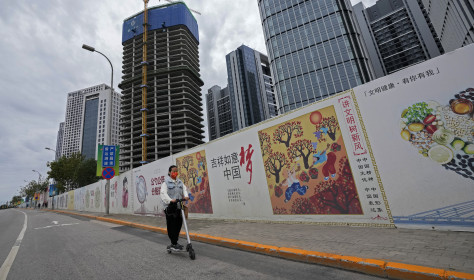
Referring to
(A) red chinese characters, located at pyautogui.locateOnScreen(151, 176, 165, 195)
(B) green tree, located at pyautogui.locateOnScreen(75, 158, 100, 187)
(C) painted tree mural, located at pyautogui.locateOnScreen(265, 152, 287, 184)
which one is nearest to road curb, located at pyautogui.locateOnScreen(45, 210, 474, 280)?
(C) painted tree mural, located at pyautogui.locateOnScreen(265, 152, 287, 184)

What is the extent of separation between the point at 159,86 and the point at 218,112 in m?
45.0

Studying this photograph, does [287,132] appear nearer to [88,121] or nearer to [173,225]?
[173,225]

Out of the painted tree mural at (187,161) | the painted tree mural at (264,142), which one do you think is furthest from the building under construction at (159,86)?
the painted tree mural at (264,142)

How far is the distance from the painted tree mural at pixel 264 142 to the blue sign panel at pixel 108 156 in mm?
11641

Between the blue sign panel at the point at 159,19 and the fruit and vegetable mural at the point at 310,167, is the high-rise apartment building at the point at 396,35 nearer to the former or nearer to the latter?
the blue sign panel at the point at 159,19

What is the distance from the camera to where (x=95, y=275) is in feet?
9.64

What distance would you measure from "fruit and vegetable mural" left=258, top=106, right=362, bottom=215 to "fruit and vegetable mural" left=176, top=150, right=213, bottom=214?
128 inches

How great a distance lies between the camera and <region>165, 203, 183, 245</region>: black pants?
3.96 meters

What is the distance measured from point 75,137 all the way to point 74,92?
33912 millimetres

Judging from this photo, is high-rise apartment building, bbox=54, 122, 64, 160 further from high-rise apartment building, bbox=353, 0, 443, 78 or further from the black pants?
high-rise apartment building, bbox=353, 0, 443, 78

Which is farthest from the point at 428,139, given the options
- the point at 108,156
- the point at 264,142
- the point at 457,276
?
the point at 108,156

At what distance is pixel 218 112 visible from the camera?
122 m

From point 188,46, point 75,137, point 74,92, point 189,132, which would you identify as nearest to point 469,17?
point 189,132

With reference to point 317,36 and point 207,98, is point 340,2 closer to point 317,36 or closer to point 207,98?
point 317,36
